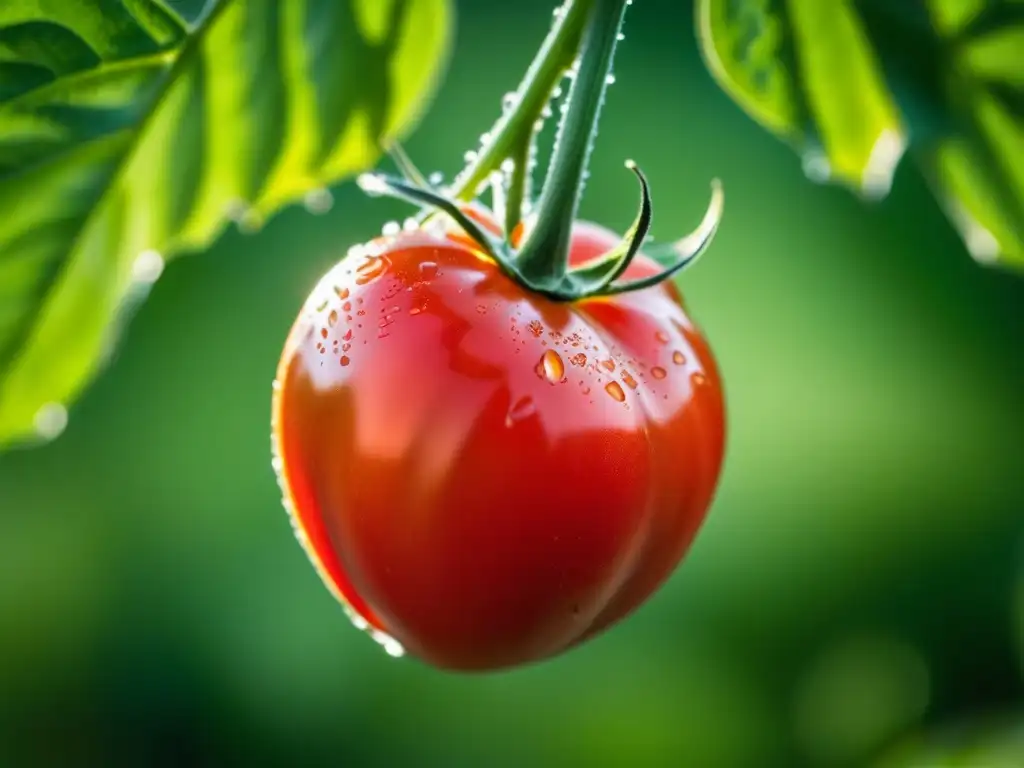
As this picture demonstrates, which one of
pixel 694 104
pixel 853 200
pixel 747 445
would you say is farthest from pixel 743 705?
pixel 694 104

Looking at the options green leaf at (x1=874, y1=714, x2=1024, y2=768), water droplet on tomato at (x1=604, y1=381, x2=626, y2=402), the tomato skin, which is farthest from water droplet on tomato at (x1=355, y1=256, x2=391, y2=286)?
green leaf at (x1=874, y1=714, x2=1024, y2=768)

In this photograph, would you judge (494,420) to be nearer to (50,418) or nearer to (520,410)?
(520,410)

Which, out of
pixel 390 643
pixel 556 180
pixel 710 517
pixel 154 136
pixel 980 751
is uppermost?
pixel 154 136

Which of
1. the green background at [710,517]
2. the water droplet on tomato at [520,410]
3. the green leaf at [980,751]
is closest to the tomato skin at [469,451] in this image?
the water droplet on tomato at [520,410]

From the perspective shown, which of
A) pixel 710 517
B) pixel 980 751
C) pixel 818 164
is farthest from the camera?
pixel 710 517

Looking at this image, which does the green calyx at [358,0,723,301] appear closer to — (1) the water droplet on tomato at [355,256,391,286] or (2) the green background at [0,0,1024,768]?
(1) the water droplet on tomato at [355,256,391,286]

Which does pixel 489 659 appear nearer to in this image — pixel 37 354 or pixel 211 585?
pixel 37 354

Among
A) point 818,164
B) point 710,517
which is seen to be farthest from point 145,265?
point 710,517
